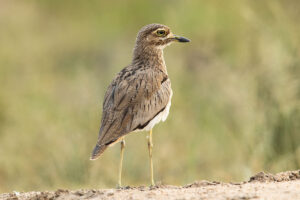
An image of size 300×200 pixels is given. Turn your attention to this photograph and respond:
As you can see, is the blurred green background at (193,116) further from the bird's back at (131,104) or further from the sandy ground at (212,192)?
the sandy ground at (212,192)

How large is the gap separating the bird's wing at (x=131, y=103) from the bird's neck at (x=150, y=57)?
371 millimetres

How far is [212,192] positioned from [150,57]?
218 centimetres

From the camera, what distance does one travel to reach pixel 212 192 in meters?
5.66

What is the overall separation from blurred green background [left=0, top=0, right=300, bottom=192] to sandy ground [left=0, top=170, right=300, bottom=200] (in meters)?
2.00

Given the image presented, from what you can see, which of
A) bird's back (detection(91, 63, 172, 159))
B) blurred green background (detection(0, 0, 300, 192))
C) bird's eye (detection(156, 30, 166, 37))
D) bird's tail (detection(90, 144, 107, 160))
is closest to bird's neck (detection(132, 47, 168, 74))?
bird's eye (detection(156, 30, 166, 37))

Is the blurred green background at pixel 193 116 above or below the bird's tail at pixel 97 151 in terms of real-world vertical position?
above

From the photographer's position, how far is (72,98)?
13805mm

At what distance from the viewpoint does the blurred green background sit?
28.7 feet

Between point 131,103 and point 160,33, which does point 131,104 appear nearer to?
point 131,103

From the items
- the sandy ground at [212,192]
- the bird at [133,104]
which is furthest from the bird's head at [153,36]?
the sandy ground at [212,192]

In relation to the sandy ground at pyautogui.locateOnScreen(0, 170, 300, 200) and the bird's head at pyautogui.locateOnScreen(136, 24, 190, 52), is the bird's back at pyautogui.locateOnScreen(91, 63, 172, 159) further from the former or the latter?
the bird's head at pyautogui.locateOnScreen(136, 24, 190, 52)

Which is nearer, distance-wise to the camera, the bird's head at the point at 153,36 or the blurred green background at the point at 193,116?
the bird's head at the point at 153,36

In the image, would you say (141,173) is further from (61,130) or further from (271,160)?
(271,160)

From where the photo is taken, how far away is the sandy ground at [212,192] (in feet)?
18.0
